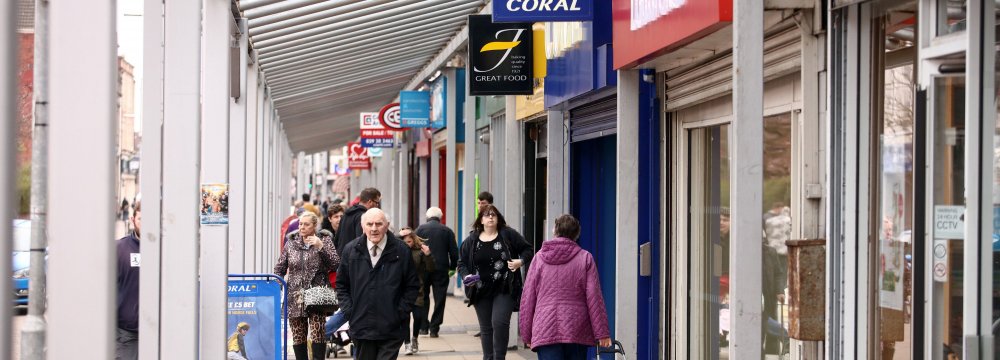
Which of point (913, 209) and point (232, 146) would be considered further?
point (232, 146)

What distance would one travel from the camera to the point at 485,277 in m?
11.4

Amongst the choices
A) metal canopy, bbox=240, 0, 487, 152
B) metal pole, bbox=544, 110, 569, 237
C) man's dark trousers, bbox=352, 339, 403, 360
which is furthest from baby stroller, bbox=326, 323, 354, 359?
man's dark trousers, bbox=352, 339, 403, 360

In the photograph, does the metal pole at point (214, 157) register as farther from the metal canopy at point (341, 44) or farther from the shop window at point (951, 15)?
the shop window at point (951, 15)

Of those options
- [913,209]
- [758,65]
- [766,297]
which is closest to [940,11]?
[913,209]

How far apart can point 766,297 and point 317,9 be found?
6036 millimetres

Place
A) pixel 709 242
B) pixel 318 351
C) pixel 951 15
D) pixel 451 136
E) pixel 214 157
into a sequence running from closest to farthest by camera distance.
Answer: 1. pixel 951 15
2. pixel 214 157
3. pixel 709 242
4. pixel 318 351
5. pixel 451 136

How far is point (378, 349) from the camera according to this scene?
9.63 m

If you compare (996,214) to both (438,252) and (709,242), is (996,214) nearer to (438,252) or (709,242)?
(709,242)

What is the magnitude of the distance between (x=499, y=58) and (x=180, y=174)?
7.24 meters

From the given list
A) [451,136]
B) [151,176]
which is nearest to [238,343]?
[151,176]

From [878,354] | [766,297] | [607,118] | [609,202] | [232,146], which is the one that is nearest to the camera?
[878,354]

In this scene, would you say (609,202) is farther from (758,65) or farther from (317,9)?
(758,65)

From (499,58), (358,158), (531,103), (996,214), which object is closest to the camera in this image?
(996,214)

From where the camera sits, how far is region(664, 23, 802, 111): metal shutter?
7.23 m
